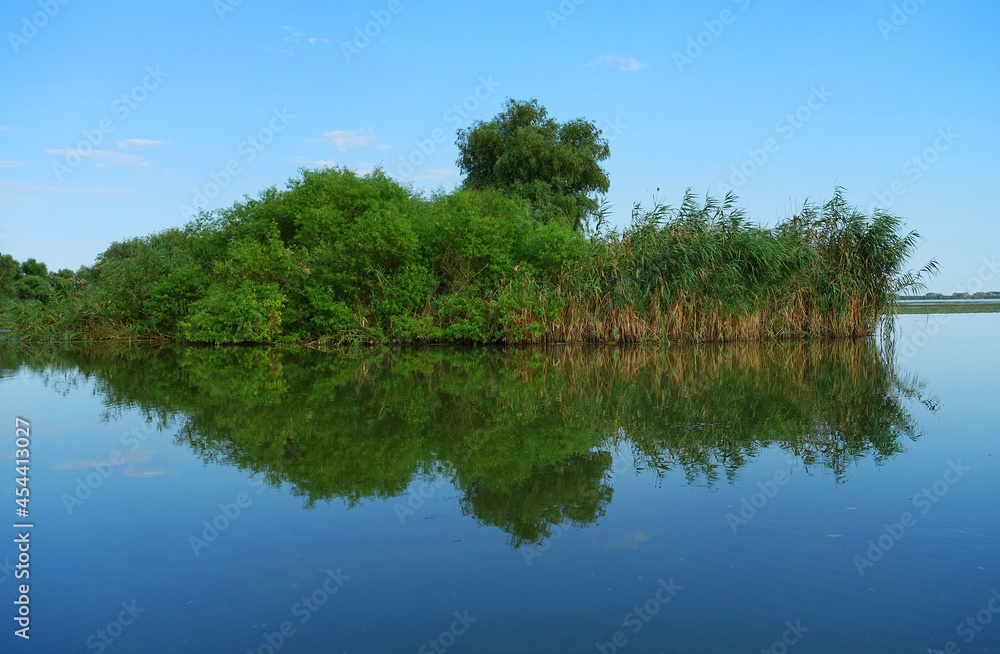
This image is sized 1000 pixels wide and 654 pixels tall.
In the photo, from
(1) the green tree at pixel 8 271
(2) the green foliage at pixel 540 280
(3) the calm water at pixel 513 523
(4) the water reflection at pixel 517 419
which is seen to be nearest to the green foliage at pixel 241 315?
(2) the green foliage at pixel 540 280

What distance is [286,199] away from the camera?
25.2 metres

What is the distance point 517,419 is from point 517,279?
1206cm

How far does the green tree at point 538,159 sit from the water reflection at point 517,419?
2025cm

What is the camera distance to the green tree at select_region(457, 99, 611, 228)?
115 ft

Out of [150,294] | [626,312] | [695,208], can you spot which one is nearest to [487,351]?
[626,312]

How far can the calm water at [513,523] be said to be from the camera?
3371 mm

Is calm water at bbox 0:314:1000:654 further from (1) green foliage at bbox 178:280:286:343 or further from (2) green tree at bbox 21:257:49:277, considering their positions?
(2) green tree at bbox 21:257:49:277

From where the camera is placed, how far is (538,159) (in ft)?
116

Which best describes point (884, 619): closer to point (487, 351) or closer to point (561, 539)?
point (561, 539)

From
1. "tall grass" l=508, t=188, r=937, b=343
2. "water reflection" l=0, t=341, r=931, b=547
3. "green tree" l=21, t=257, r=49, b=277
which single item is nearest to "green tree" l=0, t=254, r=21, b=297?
"green tree" l=21, t=257, r=49, b=277

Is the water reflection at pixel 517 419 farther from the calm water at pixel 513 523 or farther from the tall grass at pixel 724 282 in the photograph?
the tall grass at pixel 724 282

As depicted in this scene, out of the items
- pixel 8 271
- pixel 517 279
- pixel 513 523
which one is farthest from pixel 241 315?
pixel 8 271

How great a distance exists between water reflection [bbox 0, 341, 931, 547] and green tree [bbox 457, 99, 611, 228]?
66.4 feet

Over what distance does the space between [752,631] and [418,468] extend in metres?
3.50
